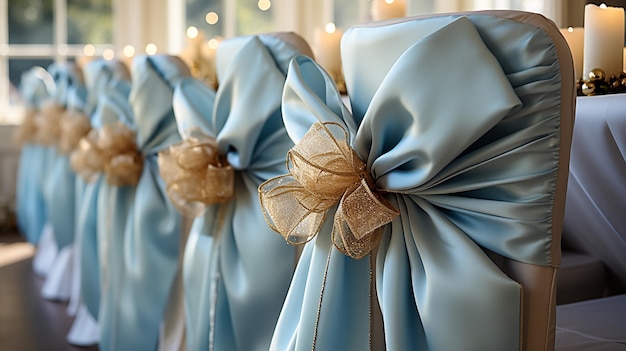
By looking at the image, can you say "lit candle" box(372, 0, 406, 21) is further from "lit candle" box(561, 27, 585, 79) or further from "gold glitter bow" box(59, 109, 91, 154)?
"gold glitter bow" box(59, 109, 91, 154)

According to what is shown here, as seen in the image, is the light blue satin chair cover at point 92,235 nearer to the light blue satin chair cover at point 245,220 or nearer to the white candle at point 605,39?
the light blue satin chair cover at point 245,220

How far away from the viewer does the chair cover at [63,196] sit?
3.03 metres

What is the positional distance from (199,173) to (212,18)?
13.1 ft

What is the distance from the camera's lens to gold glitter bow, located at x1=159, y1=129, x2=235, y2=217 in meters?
1.49

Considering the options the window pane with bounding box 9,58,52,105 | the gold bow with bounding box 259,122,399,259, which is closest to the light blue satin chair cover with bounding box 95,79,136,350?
the gold bow with bounding box 259,122,399,259

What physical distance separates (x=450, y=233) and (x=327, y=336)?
0.21 meters

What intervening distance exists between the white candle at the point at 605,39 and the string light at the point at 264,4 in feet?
13.6

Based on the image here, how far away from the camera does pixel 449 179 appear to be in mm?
909

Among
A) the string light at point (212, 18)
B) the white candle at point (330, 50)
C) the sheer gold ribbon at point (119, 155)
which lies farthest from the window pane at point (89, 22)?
the white candle at point (330, 50)

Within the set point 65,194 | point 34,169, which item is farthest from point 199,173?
point 34,169

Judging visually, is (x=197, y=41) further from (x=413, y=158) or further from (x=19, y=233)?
(x=19, y=233)

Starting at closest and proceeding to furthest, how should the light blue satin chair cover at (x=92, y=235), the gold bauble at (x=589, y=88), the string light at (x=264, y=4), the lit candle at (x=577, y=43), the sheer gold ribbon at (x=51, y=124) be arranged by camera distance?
the gold bauble at (x=589, y=88)
the lit candle at (x=577, y=43)
the light blue satin chair cover at (x=92, y=235)
the sheer gold ribbon at (x=51, y=124)
the string light at (x=264, y=4)

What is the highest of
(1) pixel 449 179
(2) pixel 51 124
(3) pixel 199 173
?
(1) pixel 449 179

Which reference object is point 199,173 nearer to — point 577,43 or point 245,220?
point 245,220
